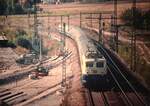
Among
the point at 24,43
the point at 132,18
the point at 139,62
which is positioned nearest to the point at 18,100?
the point at 139,62

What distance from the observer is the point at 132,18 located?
41875 millimetres

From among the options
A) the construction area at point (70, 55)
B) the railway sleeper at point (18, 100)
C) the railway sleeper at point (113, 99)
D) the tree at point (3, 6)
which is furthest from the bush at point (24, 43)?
the railway sleeper at point (113, 99)

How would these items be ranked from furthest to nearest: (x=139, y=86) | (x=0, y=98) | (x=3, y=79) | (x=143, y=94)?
(x=3, y=79) < (x=0, y=98) < (x=139, y=86) < (x=143, y=94)

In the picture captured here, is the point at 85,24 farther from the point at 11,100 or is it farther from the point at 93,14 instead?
the point at 11,100

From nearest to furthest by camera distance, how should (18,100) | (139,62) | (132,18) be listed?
(18,100), (139,62), (132,18)

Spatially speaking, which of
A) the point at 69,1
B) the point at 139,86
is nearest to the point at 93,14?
the point at 69,1

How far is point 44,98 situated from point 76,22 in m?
22.7

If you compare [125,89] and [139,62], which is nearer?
[125,89]

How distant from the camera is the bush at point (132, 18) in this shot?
137 ft

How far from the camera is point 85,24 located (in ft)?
168

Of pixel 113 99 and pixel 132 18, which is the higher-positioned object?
pixel 132 18

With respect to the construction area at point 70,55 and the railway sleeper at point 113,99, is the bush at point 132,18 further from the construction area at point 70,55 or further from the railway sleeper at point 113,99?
the railway sleeper at point 113,99

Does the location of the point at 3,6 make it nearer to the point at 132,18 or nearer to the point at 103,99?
the point at 132,18

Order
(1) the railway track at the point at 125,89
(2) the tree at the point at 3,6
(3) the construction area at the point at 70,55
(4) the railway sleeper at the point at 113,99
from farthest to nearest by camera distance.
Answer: (2) the tree at the point at 3,6 < (3) the construction area at the point at 70,55 < (1) the railway track at the point at 125,89 < (4) the railway sleeper at the point at 113,99
